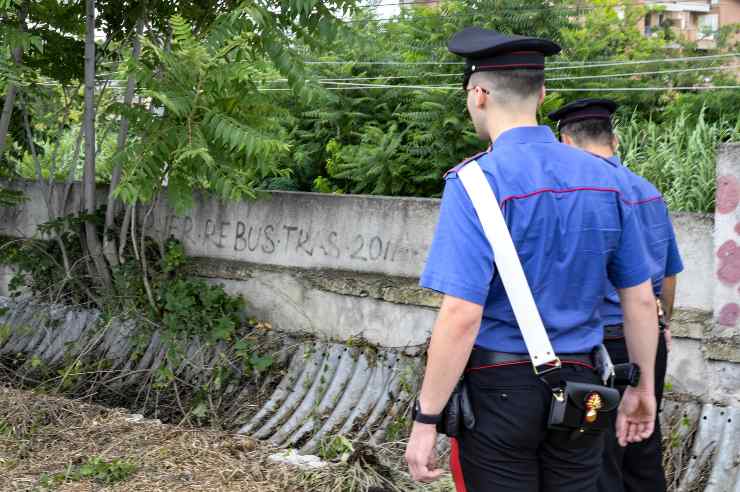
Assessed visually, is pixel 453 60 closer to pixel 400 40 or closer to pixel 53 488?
pixel 400 40

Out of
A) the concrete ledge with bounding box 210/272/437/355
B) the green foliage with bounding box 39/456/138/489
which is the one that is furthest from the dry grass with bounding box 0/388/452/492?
the concrete ledge with bounding box 210/272/437/355

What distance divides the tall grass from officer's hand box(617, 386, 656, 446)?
2.79m

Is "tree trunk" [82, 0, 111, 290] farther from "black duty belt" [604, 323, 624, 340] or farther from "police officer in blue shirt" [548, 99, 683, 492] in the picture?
"black duty belt" [604, 323, 624, 340]

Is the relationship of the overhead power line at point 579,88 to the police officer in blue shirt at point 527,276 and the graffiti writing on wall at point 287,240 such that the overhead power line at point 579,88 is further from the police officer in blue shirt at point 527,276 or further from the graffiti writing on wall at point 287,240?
the police officer in blue shirt at point 527,276

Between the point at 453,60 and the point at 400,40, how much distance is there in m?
0.97

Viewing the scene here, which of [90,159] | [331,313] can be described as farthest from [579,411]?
[90,159]

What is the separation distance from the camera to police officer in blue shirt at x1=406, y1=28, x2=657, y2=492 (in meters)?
2.60

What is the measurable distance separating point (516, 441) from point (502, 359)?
9.6 inches

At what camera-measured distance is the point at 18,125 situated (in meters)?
8.23

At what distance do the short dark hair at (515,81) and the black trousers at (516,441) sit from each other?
33.2 inches

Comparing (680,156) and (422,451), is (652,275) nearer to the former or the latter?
(422,451)

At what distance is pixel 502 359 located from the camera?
266cm

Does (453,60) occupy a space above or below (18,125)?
above

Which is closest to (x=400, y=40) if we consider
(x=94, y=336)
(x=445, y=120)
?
(x=445, y=120)
